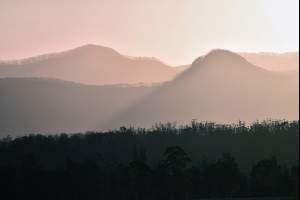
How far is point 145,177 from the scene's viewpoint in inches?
3824

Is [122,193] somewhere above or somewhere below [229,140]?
below

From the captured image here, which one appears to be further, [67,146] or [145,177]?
[67,146]

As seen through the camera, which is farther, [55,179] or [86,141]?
[86,141]

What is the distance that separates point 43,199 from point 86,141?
87.1 metres

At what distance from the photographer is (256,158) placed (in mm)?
161750

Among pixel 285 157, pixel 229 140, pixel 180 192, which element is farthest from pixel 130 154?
pixel 180 192

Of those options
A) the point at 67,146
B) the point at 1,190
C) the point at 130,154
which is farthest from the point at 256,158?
the point at 1,190

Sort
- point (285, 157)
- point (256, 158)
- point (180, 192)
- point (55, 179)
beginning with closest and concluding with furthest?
point (180, 192)
point (55, 179)
point (285, 157)
point (256, 158)

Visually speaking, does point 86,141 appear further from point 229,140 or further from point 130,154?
point 229,140

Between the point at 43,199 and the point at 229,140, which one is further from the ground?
the point at 229,140

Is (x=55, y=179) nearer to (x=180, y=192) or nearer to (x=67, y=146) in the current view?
(x=180, y=192)

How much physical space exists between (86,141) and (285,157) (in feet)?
215

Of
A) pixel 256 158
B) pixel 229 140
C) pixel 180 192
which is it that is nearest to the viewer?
pixel 180 192

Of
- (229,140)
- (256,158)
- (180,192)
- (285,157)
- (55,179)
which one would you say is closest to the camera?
(180,192)
